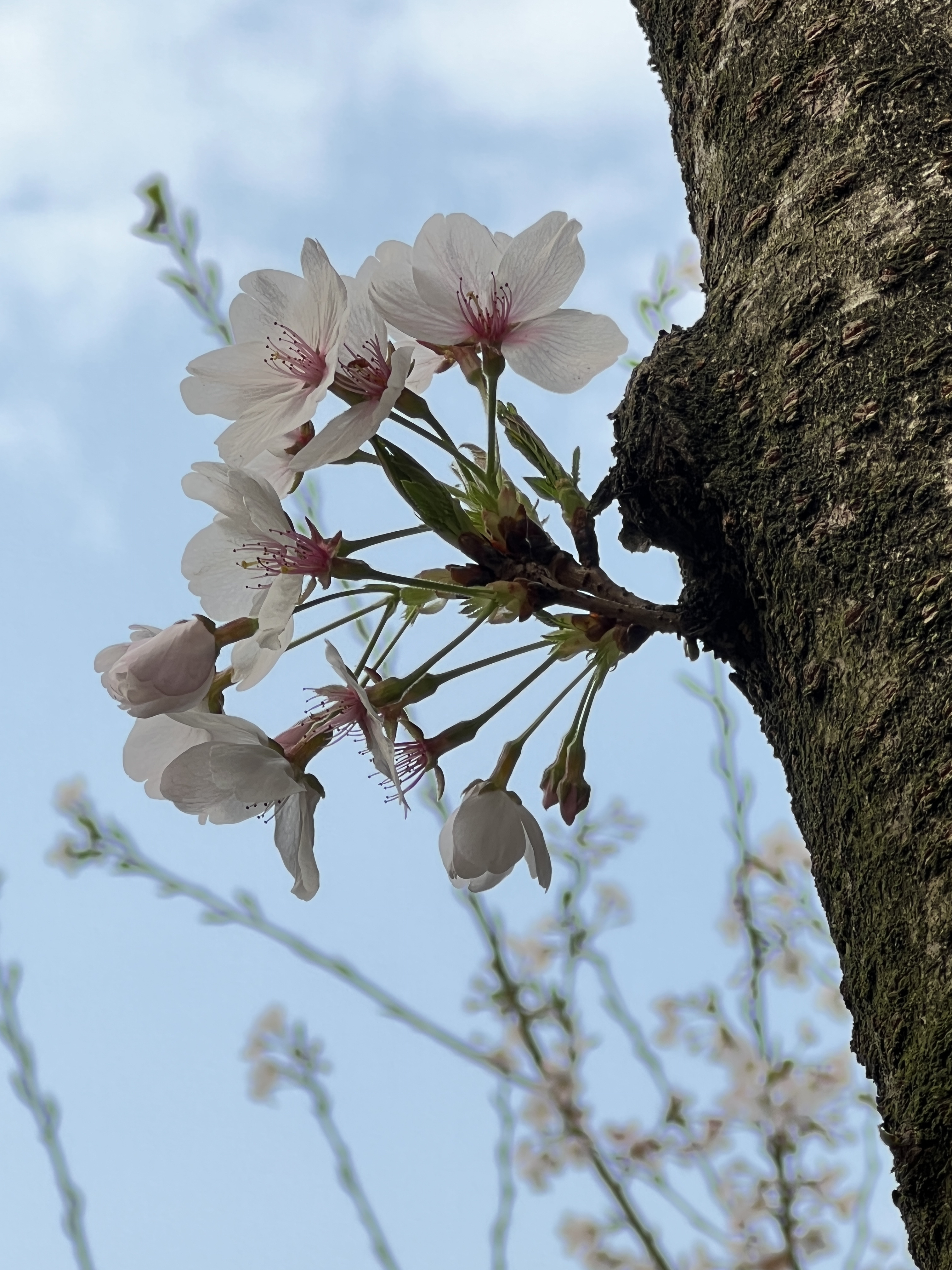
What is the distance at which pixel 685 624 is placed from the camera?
656 millimetres

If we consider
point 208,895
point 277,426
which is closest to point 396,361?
point 277,426

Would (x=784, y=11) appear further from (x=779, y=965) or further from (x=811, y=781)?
(x=779, y=965)

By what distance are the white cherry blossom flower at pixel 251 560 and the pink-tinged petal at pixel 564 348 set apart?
18 centimetres

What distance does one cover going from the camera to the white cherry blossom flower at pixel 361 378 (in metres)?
0.61

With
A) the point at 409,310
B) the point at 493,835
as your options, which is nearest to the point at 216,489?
the point at 409,310

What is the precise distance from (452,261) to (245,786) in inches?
13.3

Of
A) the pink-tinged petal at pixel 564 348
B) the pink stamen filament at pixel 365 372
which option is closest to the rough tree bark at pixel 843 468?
the pink-tinged petal at pixel 564 348

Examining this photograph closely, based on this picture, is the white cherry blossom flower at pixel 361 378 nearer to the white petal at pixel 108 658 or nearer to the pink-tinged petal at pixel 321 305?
the pink-tinged petal at pixel 321 305

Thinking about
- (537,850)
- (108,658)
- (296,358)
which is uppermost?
(296,358)

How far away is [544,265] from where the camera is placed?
682 mm

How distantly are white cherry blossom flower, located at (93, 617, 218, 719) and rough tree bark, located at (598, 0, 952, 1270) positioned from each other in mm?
268

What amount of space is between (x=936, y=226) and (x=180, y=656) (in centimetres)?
46

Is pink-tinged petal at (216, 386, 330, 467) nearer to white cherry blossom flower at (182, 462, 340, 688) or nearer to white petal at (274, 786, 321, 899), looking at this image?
white cherry blossom flower at (182, 462, 340, 688)

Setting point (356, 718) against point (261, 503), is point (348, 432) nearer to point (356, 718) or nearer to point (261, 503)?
point (261, 503)
